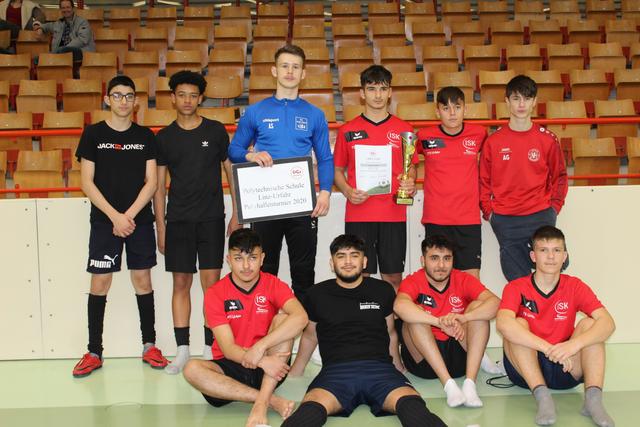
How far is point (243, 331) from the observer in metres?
4.11

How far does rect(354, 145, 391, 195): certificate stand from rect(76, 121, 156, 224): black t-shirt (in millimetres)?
1313

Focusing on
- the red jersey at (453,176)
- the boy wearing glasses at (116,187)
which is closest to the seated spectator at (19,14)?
the boy wearing glasses at (116,187)

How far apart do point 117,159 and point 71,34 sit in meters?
6.04

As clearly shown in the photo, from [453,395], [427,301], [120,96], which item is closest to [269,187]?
[120,96]

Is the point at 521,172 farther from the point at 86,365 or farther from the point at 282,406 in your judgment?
the point at 86,365

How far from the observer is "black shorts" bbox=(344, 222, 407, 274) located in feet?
14.9

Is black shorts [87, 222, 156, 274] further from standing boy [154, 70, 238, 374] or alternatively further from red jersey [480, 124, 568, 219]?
red jersey [480, 124, 568, 219]

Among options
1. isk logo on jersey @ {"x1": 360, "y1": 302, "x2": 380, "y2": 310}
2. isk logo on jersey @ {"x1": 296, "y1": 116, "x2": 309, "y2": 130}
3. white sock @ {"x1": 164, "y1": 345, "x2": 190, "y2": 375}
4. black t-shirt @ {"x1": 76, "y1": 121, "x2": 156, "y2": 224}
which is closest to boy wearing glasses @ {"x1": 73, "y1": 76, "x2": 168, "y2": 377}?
black t-shirt @ {"x1": 76, "y1": 121, "x2": 156, "y2": 224}

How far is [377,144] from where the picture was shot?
14.8 ft

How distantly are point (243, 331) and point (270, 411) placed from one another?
470 mm

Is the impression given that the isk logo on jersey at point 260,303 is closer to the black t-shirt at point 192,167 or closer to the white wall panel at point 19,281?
the black t-shirt at point 192,167

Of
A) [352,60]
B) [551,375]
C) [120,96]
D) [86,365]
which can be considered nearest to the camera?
[551,375]

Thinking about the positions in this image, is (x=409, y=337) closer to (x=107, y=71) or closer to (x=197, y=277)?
(x=197, y=277)

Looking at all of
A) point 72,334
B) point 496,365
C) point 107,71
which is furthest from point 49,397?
point 107,71
